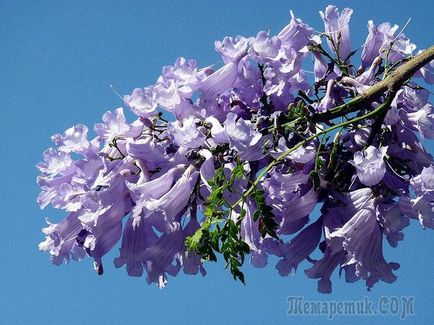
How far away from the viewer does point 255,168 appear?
63.3 inches

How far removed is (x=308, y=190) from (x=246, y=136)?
0.67 feet

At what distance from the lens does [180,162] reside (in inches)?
63.5

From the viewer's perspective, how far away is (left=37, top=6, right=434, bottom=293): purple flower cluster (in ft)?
5.20

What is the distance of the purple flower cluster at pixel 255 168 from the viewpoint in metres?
1.58

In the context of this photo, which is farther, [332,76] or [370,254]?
[332,76]

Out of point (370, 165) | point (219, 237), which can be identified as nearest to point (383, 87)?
point (370, 165)

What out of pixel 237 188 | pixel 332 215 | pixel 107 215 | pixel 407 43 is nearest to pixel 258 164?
pixel 237 188

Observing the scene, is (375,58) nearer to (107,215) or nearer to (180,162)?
(180,162)

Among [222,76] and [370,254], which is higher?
[222,76]

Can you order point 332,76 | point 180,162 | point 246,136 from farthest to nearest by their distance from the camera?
point 332,76
point 180,162
point 246,136

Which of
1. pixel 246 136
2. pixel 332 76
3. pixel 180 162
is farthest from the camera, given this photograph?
pixel 332 76

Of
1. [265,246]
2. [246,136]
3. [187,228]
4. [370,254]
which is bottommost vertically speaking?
[370,254]

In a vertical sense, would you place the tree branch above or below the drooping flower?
above

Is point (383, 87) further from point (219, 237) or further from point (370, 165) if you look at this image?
point (219, 237)
